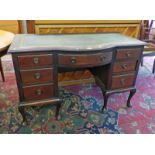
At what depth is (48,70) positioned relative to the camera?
137 centimetres

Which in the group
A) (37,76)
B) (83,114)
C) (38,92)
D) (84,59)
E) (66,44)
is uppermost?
(66,44)

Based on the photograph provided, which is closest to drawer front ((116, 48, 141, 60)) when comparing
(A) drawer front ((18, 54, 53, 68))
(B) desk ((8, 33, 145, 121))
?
(B) desk ((8, 33, 145, 121))

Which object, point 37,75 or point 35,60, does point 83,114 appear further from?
point 35,60

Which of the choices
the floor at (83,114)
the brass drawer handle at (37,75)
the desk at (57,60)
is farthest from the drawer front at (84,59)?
the floor at (83,114)

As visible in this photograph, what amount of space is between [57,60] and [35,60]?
18 cm

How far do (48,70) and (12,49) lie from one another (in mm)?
332

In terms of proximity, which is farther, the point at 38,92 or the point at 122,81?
the point at 122,81

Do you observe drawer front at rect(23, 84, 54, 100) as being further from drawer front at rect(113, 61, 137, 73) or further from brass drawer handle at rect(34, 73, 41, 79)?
drawer front at rect(113, 61, 137, 73)

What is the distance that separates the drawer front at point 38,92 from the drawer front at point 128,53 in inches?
27.5

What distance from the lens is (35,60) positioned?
4.19ft

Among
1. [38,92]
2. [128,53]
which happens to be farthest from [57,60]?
[128,53]

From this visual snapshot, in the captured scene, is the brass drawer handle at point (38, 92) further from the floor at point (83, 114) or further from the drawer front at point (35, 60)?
the floor at point (83, 114)

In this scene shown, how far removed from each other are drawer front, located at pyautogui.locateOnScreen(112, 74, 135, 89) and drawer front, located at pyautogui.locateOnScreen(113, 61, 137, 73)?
0.07 m

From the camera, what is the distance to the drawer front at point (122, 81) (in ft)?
5.43
